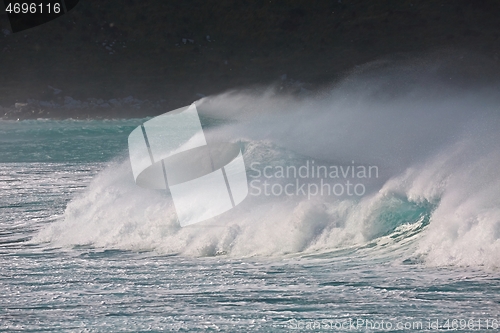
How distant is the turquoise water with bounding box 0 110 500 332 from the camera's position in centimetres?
921

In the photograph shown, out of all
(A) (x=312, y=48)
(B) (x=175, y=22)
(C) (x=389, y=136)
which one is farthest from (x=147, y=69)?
(C) (x=389, y=136)

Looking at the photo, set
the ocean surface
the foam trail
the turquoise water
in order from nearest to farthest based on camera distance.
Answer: the turquoise water → the ocean surface → the foam trail

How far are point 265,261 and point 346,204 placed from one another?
1983 mm

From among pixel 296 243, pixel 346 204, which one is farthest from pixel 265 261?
pixel 346 204

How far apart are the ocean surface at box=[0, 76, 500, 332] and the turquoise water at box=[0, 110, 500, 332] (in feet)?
0.09

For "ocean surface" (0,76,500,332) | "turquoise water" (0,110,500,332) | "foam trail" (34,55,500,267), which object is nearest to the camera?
"turquoise water" (0,110,500,332)

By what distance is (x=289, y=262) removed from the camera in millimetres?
11773

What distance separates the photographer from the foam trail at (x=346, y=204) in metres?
12.0

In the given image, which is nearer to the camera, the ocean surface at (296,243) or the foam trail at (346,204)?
the ocean surface at (296,243)

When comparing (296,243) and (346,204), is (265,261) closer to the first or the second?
(296,243)

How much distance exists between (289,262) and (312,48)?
82.6 meters

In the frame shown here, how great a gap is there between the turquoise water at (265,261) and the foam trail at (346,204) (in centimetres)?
3

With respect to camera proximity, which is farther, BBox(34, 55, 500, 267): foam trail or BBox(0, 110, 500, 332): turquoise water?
BBox(34, 55, 500, 267): foam trail

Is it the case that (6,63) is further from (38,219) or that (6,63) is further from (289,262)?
(289,262)
